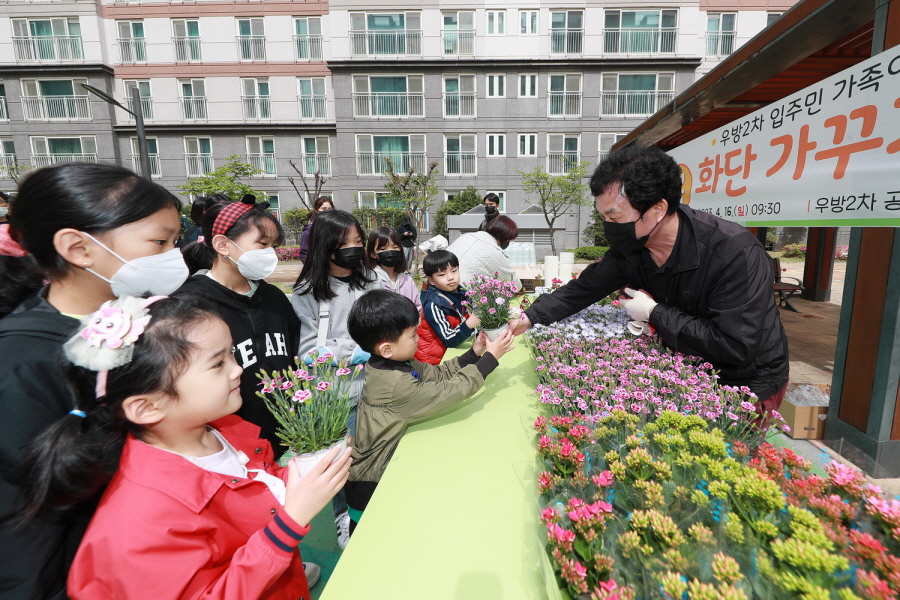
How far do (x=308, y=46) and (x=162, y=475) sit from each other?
2339 cm

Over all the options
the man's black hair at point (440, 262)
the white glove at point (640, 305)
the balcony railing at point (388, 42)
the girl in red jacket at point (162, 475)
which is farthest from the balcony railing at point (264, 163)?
the girl in red jacket at point (162, 475)

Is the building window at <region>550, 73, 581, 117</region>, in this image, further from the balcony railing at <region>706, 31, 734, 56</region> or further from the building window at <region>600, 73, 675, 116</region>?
the balcony railing at <region>706, 31, 734, 56</region>

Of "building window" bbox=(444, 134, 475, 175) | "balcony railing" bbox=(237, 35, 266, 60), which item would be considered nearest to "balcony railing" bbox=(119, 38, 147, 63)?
"balcony railing" bbox=(237, 35, 266, 60)

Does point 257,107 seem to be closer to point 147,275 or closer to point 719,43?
point 719,43

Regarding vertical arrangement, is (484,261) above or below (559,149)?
below

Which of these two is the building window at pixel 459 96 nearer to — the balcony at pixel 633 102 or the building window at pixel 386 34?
the building window at pixel 386 34

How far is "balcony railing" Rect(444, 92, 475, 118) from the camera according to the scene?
62.5 ft

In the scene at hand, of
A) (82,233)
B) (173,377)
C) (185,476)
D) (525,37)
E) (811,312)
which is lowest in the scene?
(811,312)

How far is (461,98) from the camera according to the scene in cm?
1909

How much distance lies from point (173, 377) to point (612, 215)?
6.07 feet

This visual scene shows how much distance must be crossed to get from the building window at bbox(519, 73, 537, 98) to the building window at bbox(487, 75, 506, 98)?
775 mm

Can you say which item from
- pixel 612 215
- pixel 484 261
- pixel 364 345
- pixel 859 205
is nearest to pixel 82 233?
pixel 364 345

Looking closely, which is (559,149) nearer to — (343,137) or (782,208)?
(343,137)

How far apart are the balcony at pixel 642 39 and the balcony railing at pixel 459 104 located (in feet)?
21.4
